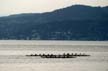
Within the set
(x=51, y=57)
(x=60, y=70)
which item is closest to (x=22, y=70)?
(x=60, y=70)

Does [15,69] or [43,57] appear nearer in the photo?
[15,69]

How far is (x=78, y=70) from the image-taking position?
208 ft

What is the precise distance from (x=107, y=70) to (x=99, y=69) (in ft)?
8.28

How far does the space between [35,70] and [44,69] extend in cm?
232

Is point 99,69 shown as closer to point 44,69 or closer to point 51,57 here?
point 44,69

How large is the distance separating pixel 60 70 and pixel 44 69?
2901mm

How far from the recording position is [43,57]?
9612 centimetres

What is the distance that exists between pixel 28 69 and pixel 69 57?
31659mm

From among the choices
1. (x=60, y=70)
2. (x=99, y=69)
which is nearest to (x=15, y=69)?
(x=60, y=70)

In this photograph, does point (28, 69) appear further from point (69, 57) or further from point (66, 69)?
point (69, 57)

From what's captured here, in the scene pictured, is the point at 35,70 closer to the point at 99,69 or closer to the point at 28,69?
the point at 28,69

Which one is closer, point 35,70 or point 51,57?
point 35,70

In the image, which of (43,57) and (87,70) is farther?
(43,57)

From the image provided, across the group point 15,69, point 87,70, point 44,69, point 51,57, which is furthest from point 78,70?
point 51,57
